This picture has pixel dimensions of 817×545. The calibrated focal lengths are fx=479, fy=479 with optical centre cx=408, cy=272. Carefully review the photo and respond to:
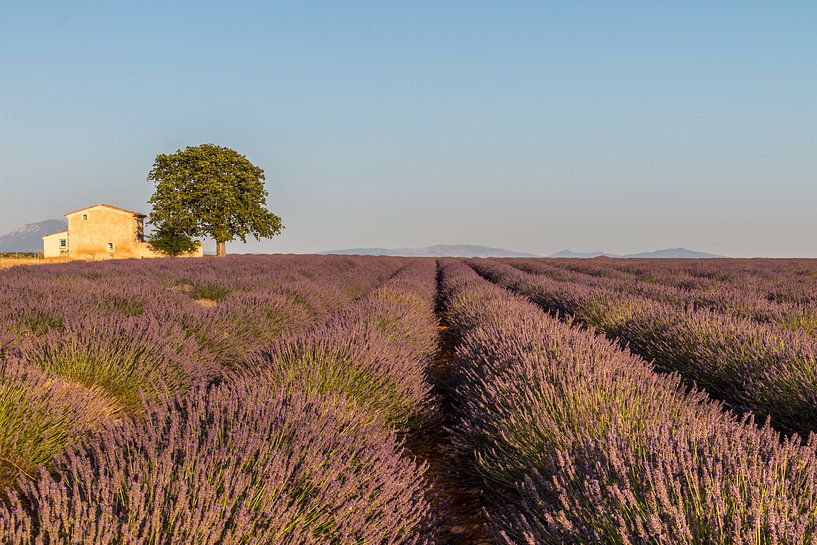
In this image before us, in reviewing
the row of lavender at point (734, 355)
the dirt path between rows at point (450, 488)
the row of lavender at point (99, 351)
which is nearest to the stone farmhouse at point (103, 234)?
the row of lavender at point (99, 351)

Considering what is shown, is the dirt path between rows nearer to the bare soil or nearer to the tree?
the bare soil

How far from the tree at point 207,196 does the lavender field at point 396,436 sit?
2519 cm

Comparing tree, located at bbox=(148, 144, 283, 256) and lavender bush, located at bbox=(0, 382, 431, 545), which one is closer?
lavender bush, located at bbox=(0, 382, 431, 545)

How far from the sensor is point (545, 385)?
7.64 ft

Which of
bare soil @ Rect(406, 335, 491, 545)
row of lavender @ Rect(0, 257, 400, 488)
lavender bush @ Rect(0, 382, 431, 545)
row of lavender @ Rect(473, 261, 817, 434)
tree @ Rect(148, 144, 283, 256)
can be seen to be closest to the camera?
lavender bush @ Rect(0, 382, 431, 545)

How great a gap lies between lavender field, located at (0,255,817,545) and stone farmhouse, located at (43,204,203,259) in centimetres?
2918

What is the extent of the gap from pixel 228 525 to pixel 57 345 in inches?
109

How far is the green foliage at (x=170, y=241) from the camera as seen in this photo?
29141 mm

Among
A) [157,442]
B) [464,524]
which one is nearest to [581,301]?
[464,524]

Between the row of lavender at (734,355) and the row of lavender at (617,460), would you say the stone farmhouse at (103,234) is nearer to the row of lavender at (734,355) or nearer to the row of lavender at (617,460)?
the row of lavender at (734,355)

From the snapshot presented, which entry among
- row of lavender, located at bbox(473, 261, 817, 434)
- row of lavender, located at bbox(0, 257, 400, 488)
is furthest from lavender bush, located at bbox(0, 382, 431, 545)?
row of lavender, located at bbox(473, 261, 817, 434)

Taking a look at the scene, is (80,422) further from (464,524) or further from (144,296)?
(144,296)

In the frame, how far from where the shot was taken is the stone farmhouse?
3055cm

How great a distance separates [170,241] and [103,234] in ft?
16.7
